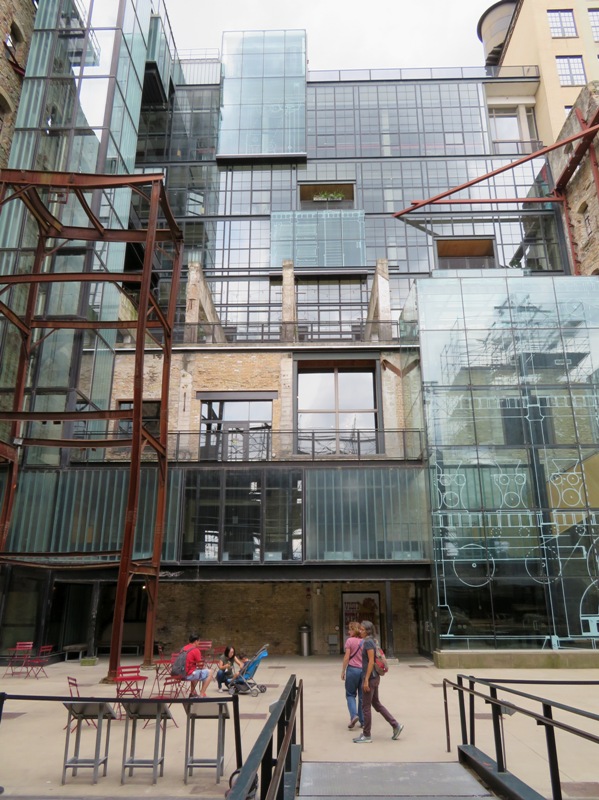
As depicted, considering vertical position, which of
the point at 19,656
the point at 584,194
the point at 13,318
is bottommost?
the point at 19,656

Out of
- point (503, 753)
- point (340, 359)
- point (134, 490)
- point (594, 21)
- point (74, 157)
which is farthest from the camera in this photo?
point (594, 21)

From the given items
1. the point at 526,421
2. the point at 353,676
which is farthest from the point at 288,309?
the point at 353,676

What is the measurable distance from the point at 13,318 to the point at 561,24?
32464 millimetres

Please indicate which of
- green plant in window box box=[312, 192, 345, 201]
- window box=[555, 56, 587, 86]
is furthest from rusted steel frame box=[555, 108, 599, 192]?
green plant in window box box=[312, 192, 345, 201]

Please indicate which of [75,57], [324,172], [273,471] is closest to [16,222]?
[75,57]

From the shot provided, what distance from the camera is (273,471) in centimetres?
1761

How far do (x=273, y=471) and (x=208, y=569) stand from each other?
3.40m

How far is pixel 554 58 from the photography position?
3117 cm

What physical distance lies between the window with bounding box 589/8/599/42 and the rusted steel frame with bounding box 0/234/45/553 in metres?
30.8

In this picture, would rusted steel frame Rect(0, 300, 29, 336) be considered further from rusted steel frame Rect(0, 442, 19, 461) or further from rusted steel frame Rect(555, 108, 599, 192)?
rusted steel frame Rect(555, 108, 599, 192)

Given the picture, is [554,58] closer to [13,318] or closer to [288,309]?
[288,309]

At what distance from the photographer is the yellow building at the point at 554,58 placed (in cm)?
3022

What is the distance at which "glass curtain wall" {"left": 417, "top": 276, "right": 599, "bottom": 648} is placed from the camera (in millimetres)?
14875

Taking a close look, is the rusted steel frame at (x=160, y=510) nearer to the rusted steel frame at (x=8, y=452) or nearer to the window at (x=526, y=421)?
the rusted steel frame at (x=8, y=452)
